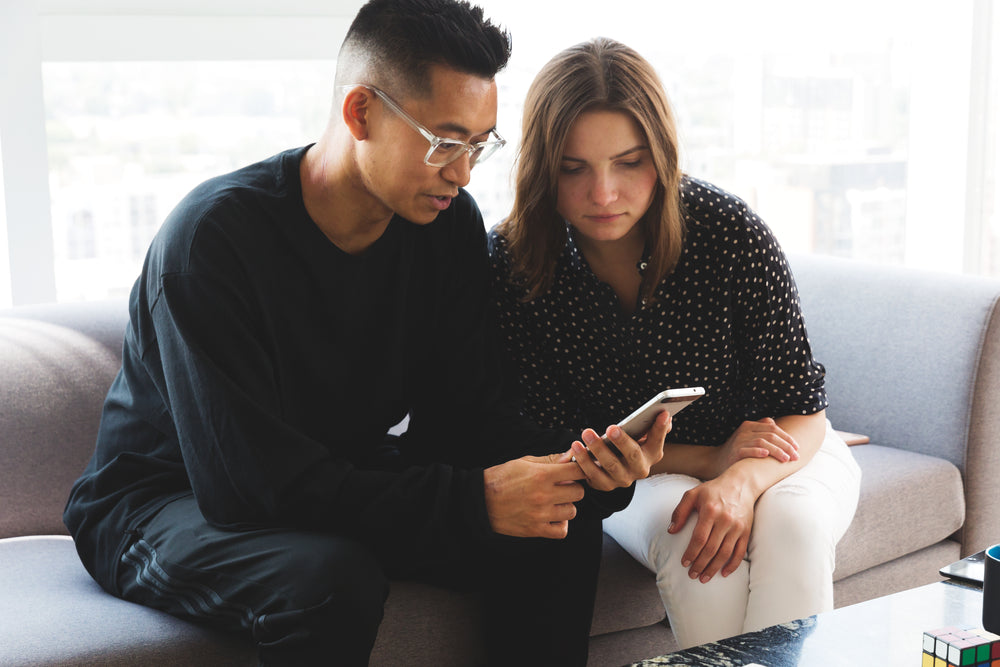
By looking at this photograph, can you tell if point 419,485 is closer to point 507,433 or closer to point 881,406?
point 507,433

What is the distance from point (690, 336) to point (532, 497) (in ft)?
1.58

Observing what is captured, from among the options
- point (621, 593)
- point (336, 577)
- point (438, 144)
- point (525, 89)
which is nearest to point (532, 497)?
point (336, 577)

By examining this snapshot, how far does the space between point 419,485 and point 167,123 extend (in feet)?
5.28

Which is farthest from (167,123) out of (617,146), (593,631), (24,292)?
(593,631)

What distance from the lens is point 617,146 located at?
1.67 metres

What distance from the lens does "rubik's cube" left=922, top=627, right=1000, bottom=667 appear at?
1054mm

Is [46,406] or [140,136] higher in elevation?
[140,136]

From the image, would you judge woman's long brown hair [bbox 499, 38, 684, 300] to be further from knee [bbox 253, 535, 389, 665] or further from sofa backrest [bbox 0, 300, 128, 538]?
sofa backrest [bbox 0, 300, 128, 538]

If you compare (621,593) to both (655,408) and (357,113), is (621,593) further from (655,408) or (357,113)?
(357,113)

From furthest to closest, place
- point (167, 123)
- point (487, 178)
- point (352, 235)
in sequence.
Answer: point (487, 178) → point (167, 123) → point (352, 235)

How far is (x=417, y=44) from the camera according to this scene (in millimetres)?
1518

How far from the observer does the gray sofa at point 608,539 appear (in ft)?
4.89

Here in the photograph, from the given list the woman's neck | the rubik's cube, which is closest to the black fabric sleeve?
the woman's neck

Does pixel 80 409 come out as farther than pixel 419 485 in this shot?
Yes
